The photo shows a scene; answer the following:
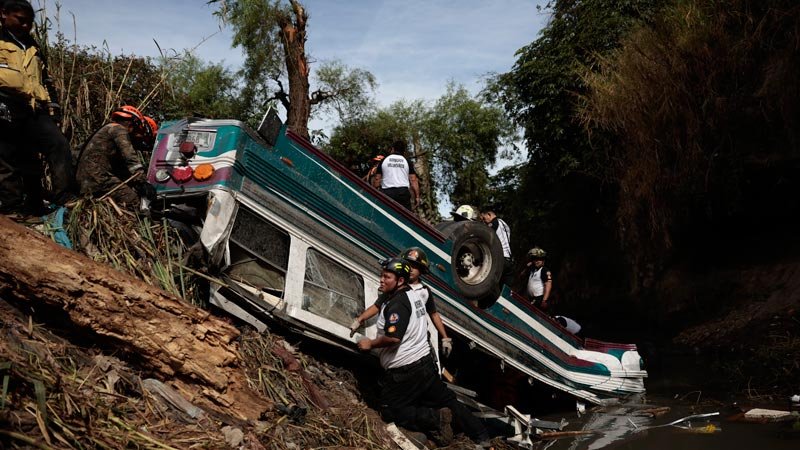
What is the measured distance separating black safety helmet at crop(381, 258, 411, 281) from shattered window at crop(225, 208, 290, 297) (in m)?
0.84

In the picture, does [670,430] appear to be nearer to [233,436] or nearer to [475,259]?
[475,259]

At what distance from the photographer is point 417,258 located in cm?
623

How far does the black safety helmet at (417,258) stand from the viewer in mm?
6215

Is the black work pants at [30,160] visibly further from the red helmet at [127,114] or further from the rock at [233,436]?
the rock at [233,436]

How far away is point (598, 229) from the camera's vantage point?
18.0 meters

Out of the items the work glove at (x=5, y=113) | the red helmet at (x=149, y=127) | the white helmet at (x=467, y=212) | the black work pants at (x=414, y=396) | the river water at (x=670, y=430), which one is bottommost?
the river water at (x=670, y=430)

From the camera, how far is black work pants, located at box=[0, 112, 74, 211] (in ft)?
16.9

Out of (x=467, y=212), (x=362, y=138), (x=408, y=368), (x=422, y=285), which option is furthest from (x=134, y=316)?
(x=362, y=138)

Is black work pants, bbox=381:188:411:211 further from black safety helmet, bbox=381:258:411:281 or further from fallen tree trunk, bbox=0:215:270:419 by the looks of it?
fallen tree trunk, bbox=0:215:270:419

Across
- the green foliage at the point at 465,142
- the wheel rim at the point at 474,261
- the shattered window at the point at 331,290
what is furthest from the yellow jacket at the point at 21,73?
the green foliage at the point at 465,142

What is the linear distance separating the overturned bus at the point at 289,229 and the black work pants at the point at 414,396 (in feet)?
1.65

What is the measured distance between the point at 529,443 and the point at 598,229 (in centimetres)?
1214

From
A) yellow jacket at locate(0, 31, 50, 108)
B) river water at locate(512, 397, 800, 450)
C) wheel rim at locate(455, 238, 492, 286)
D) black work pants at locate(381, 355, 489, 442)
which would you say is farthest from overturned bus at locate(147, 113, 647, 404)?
river water at locate(512, 397, 800, 450)

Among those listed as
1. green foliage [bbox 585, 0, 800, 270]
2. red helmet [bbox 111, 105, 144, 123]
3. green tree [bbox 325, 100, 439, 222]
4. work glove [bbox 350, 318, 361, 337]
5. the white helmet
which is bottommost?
work glove [bbox 350, 318, 361, 337]
